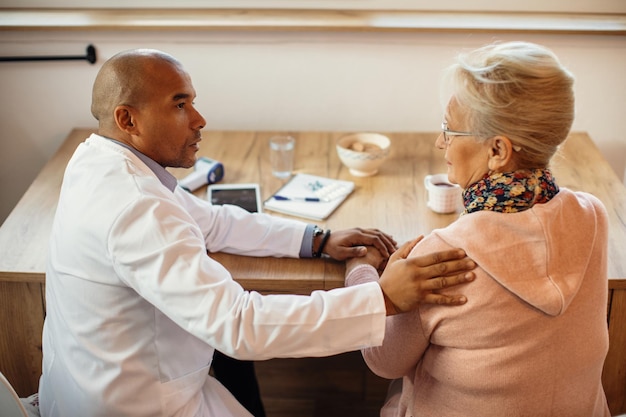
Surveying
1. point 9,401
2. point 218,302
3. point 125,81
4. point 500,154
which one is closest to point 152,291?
point 218,302

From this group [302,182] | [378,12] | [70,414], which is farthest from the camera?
[378,12]

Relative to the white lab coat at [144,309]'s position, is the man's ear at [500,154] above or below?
above

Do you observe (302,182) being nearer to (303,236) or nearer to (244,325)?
(303,236)

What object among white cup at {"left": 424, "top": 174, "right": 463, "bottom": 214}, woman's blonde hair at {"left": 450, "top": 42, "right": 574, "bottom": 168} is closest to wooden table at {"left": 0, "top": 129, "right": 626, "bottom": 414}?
white cup at {"left": 424, "top": 174, "right": 463, "bottom": 214}

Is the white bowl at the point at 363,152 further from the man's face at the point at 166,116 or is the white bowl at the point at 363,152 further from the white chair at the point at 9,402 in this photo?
the white chair at the point at 9,402

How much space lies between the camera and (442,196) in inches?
75.9

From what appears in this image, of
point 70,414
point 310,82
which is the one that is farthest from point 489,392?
point 310,82

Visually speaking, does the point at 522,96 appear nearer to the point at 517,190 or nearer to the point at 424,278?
the point at 517,190

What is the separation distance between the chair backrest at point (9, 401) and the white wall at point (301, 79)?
4.60 feet

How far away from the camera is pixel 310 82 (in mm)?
2459

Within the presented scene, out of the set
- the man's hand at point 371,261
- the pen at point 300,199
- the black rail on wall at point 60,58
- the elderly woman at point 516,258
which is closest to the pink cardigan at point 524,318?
the elderly woman at point 516,258

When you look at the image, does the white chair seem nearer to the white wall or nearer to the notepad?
the notepad

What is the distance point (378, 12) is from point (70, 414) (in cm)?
157

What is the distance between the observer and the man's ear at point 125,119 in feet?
4.71
